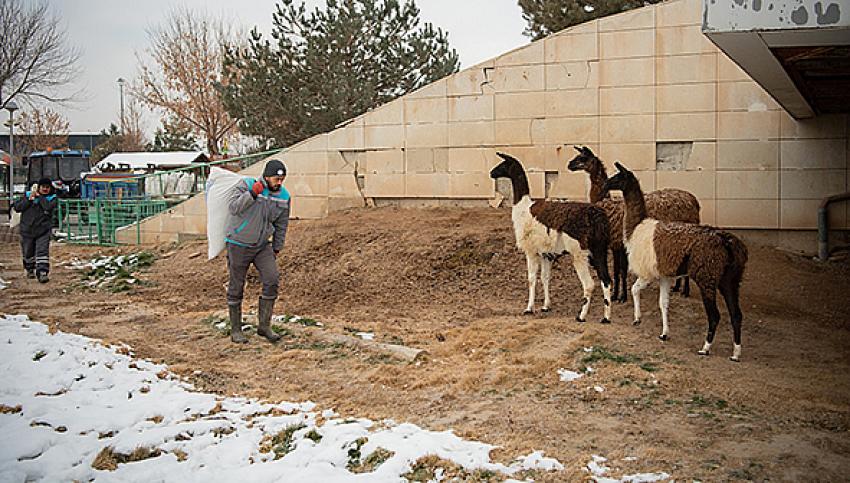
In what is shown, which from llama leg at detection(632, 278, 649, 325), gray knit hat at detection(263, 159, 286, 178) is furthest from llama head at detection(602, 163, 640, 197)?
gray knit hat at detection(263, 159, 286, 178)

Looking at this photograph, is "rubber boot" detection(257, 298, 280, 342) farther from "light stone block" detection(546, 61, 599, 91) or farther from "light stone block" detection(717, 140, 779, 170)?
"light stone block" detection(717, 140, 779, 170)

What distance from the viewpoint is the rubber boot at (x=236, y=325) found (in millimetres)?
8602

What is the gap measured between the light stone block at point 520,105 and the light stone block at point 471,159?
2.16 feet

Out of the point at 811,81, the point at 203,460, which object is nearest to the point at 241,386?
the point at 203,460

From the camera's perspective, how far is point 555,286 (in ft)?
35.8

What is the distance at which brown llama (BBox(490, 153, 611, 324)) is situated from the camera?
880 centimetres

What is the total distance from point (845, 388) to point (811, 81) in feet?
13.1

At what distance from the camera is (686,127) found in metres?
12.6

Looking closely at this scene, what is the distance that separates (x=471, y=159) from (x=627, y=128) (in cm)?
269

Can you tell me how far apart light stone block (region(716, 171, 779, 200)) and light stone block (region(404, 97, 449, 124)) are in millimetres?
4710

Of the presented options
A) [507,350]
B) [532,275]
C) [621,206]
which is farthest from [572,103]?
[507,350]

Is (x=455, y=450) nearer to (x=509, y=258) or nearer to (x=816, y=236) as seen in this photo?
(x=509, y=258)

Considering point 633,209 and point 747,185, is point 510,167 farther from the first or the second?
point 747,185

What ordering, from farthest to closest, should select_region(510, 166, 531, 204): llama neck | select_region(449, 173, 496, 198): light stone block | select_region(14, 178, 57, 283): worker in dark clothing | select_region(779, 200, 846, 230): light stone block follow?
1. select_region(449, 173, 496, 198): light stone block
2. select_region(14, 178, 57, 283): worker in dark clothing
3. select_region(779, 200, 846, 230): light stone block
4. select_region(510, 166, 531, 204): llama neck
